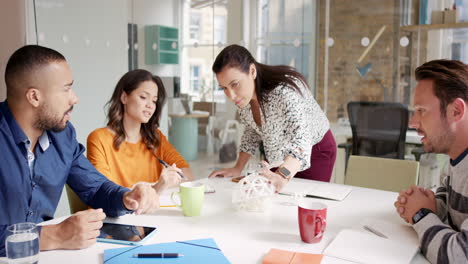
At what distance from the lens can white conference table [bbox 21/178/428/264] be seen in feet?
3.92

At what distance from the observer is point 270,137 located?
219 centimetres

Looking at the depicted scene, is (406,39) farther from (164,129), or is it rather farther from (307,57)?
(164,129)

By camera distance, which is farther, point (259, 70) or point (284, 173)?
point (259, 70)

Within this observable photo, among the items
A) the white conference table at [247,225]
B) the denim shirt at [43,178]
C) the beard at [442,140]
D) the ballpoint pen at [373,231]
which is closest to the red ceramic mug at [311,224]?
the white conference table at [247,225]

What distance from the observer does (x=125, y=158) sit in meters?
2.23

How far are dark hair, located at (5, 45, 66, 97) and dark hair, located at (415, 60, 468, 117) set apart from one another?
1278mm

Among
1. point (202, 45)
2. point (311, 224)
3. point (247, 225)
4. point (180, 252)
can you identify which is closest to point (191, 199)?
point (247, 225)

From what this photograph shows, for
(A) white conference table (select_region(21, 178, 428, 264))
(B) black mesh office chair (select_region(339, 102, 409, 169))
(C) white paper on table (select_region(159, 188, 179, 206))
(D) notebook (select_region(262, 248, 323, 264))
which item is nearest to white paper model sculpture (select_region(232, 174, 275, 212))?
(A) white conference table (select_region(21, 178, 428, 264))

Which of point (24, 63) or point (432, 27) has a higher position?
point (432, 27)

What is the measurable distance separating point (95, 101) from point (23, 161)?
2.34m

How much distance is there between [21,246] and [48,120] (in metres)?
0.60

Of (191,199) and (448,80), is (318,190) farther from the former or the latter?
(448,80)

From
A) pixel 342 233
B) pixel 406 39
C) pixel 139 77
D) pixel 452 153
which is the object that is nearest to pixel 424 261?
pixel 342 233

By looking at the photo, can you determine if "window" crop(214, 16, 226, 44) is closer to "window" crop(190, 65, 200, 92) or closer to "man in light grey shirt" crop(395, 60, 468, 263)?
"window" crop(190, 65, 200, 92)
